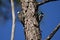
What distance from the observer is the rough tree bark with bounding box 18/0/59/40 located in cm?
96

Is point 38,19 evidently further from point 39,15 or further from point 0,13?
point 0,13

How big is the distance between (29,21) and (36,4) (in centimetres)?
13

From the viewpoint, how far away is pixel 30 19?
3.24 ft

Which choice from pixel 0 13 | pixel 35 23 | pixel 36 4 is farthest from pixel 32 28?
pixel 0 13

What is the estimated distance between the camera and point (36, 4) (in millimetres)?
1014

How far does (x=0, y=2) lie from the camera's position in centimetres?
138

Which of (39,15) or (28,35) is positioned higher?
(39,15)

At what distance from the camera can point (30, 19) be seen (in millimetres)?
987

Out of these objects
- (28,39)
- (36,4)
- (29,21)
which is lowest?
(28,39)

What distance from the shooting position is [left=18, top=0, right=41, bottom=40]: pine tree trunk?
96 centimetres

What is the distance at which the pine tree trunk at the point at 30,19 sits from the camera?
961mm

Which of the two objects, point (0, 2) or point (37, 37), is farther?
point (0, 2)

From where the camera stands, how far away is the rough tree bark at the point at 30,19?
3.16ft

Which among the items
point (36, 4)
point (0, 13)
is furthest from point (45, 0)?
point (0, 13)
